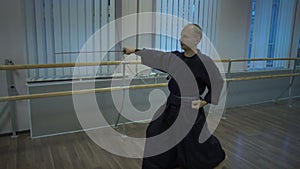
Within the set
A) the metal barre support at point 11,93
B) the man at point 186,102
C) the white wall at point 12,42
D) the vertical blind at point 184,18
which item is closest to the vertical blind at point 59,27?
the white wall at point 12,42

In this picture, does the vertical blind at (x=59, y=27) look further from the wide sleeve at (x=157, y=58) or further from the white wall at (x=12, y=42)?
the wide sleeve at (x=157, y=58)

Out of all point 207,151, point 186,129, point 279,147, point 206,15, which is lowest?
point 279,147

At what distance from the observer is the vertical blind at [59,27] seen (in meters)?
2.90

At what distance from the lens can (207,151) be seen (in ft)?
6.87

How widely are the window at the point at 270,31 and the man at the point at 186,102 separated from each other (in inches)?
116

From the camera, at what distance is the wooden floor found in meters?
2.49

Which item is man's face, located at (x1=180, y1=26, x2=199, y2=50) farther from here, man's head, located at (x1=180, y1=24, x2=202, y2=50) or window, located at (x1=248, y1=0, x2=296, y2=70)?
window, located at (x1=248, y1=0, x2=296, y2=70)

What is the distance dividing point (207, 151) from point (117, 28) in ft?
6.38

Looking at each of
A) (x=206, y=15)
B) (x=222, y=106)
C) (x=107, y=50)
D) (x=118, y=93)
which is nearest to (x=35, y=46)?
(x=107, y=50)

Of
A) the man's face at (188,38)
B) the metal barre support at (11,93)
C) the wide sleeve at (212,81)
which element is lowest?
the metal barre support at (11,93)

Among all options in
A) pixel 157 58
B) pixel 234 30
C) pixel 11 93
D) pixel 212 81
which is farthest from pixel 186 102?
pixel 234 30

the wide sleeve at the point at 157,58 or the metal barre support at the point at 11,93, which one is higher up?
the wide sleeve at the point at 157,58

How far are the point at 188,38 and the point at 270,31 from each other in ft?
11.4

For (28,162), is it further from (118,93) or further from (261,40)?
(261,40)
